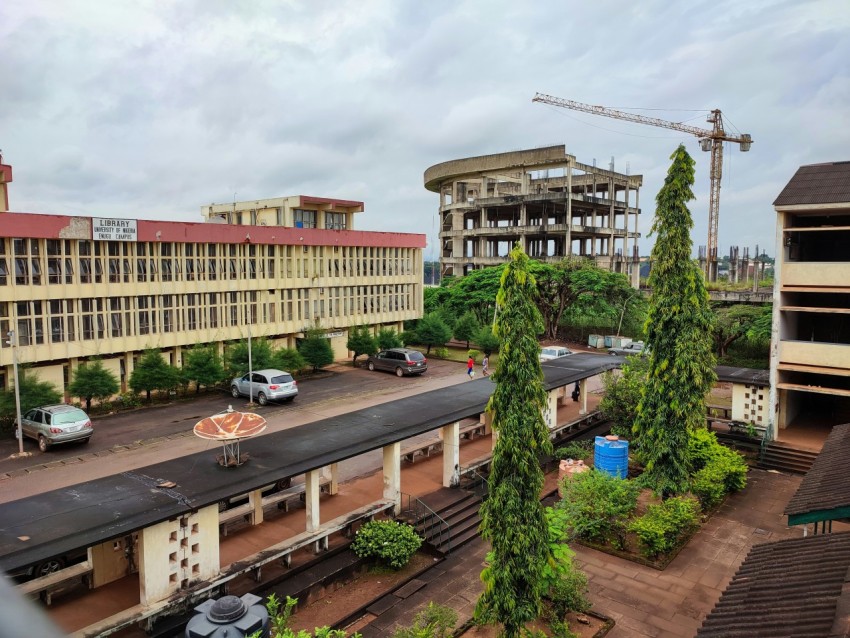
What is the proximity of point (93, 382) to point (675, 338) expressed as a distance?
2275 cm

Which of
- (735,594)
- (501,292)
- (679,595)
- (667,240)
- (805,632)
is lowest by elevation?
(679,595)

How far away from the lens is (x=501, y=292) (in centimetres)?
1082

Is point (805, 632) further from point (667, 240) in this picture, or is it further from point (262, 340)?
point (262, 340)

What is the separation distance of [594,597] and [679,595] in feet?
6.09

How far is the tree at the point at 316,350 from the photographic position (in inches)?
1388

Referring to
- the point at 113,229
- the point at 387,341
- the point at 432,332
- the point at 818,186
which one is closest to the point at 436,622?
the point at 818,186

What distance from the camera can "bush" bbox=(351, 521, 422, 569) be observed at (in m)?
13.9

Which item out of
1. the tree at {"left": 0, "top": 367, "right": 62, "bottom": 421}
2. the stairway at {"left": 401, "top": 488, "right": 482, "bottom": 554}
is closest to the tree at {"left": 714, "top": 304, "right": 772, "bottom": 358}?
the stairway at {"left": 401, "top": 488, "right": 482, "bottom": 554}

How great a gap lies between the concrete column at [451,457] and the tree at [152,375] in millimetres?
16313

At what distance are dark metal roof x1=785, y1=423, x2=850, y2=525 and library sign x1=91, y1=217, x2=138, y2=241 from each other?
27.7 m

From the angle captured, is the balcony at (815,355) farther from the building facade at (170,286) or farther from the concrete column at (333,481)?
the building facade at (170,286)

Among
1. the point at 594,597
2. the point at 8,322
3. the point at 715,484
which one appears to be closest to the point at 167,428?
the point at 8,322

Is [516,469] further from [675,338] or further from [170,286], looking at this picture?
[170,286]

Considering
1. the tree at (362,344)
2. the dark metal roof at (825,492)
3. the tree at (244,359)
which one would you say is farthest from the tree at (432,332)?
the dark metal roof at (825,492)
